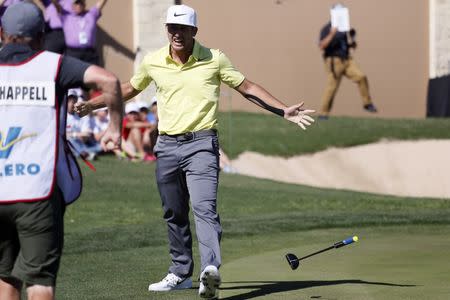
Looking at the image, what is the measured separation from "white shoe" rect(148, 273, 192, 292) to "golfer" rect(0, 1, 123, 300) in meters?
2.68

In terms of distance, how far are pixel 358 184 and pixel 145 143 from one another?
4237 mm

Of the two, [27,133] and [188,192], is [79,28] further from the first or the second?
[27,133]

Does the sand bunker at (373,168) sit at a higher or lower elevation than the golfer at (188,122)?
lower

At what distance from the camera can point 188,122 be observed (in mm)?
9102

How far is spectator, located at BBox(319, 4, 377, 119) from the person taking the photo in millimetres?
23562

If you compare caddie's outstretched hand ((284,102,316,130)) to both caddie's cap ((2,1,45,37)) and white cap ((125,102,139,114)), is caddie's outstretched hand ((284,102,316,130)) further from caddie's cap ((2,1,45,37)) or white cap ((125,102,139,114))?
white cap ((125,102,139,114))

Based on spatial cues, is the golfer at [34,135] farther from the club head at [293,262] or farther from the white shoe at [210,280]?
the club head at [293,262]

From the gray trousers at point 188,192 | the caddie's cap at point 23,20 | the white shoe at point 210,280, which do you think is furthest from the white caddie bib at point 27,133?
the gray trousers at point 188,192

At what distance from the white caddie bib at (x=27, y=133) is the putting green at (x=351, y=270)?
2722mm

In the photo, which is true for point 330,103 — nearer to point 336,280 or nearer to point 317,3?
point 317,3

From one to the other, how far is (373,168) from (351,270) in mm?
12804

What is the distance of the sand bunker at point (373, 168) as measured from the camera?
22062 millimetres

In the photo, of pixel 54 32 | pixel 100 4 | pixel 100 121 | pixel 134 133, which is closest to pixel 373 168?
pixel 134 133

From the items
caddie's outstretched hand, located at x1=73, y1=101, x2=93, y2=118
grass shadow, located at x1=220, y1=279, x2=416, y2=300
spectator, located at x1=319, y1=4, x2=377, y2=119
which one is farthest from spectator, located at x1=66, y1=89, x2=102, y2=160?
caddie's outstretched hand, located at x1=73, y1=101, x2=93, y2=118
